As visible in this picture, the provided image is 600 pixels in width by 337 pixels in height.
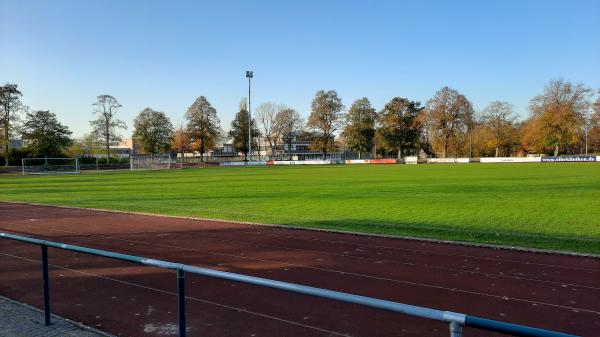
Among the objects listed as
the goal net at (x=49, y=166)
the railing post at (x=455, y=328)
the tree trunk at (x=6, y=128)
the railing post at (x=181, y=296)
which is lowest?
the goal net at (x=49, y=166)

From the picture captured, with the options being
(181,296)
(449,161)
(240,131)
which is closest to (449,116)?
(449,161)

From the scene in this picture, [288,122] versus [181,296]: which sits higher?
[288,122]

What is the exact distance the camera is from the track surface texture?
213 inches

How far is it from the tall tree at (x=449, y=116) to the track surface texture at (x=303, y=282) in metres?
83.3

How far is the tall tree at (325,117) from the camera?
97688 mm

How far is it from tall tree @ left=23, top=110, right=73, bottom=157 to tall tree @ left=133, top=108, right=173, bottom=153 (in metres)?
19.5

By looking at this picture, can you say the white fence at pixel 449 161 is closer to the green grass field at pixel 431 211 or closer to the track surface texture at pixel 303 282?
the green grass field at pixel 431 211

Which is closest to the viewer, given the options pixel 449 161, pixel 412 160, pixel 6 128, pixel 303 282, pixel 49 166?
pixel 303 282

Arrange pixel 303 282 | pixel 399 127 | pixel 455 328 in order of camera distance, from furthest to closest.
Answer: pixel 399 127
pixel 303 282
pixel 455 328

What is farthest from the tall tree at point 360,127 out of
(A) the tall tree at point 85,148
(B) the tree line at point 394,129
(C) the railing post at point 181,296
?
(C) the railing post at point 181,296

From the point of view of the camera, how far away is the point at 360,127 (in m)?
96.9

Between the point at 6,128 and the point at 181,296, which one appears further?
the point at 6,128

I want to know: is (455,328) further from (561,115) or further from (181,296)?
(561,115)

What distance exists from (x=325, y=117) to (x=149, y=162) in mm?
41632
